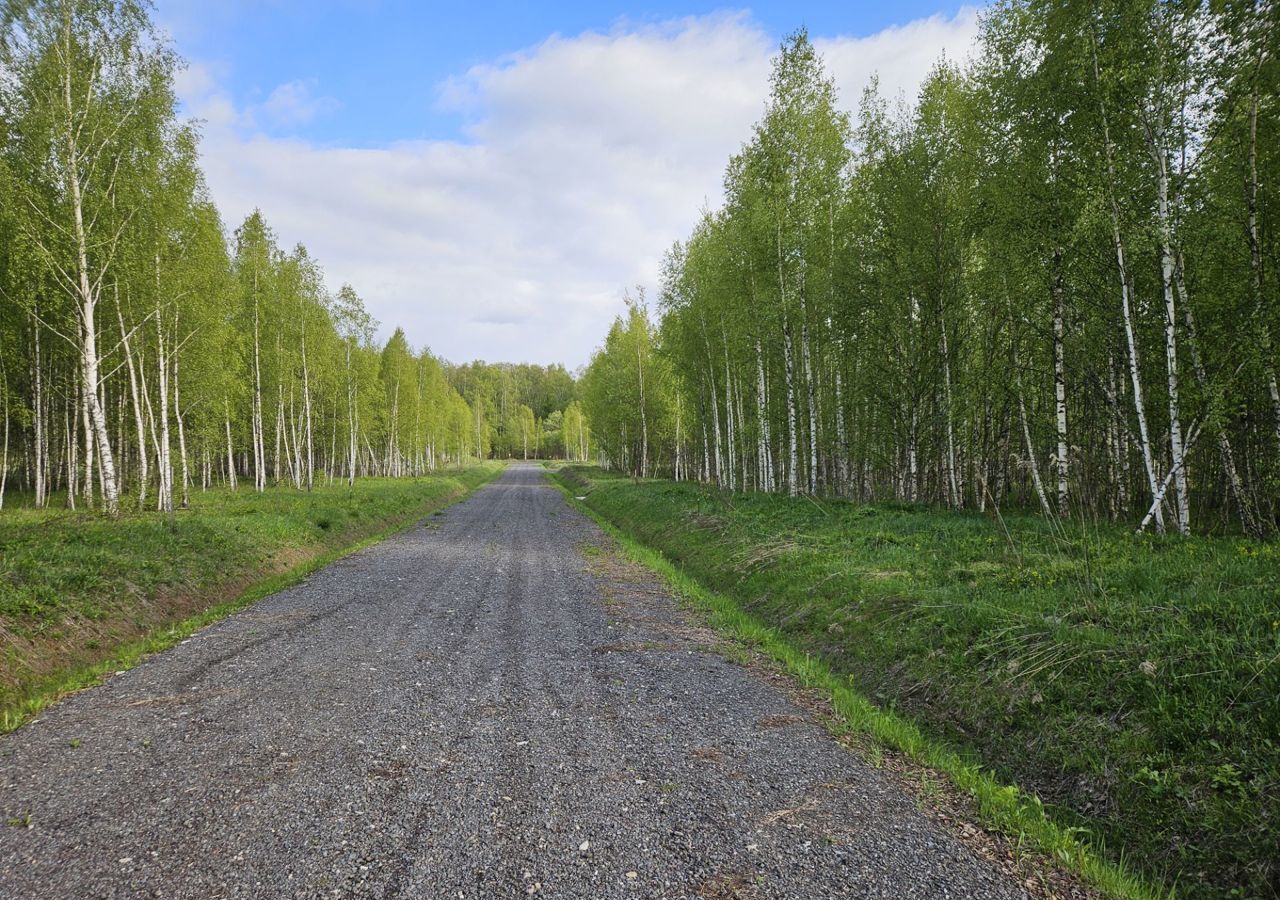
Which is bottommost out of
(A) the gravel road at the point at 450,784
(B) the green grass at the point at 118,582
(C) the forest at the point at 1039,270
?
(A) the gravel road at the point at 450,784

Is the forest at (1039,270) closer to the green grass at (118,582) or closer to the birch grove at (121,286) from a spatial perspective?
the green grass at (118,582)

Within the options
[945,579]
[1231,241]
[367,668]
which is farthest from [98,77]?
[1231,241]

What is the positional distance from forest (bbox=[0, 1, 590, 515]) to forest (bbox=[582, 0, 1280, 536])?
1851 centimetres

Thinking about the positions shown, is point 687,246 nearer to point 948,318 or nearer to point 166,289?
point 948,318

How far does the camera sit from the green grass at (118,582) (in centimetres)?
653

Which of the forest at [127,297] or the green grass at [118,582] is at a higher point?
the forest at [127,297]

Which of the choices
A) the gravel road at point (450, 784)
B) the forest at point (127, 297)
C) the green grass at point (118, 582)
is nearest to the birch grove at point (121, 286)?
the forest at point (127, 297)

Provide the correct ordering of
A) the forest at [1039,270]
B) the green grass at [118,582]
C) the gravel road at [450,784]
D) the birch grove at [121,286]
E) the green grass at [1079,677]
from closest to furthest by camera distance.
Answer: the gravel road at [450,784], the green grass at [1079,677], the green grass at [118,582], the forest at [1039,270], the birch grove at [121,286]

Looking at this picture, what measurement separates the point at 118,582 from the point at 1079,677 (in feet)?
41.0

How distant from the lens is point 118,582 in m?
8.70

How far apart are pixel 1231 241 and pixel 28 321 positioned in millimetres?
33763

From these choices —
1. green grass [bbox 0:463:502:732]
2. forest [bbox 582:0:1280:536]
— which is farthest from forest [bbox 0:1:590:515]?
forest [bbox 582:0:1280:536]

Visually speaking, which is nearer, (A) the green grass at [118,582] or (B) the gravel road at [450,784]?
(B) the gravel road at [450,784]

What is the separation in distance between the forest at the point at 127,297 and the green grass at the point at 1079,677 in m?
16.4
